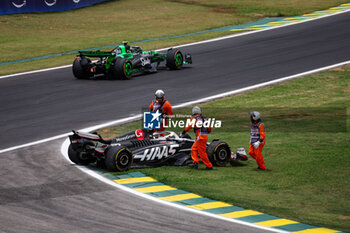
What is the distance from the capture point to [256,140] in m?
15.4

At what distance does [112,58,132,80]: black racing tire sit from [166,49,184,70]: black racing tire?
2537 millimetres

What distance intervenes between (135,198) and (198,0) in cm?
4493

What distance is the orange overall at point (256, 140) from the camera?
49.8 feet

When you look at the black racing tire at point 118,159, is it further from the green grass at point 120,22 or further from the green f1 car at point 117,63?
the green grass at point 120,22

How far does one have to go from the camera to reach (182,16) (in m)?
48.2

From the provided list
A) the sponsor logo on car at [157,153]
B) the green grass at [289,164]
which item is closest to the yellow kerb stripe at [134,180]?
the green grass at [289,164]

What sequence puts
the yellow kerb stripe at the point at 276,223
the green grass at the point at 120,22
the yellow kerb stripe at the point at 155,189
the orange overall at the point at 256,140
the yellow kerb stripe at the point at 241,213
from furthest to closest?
the green grass at the point at 120,22 < the orange overall at the point at 256,140 < the yellow kerb stripe at the point at 155,189 < the yellow kerb stripe at the point at 241,213 < the yellow kerb stripe at the point at 276,223

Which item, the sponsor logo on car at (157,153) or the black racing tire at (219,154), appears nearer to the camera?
the sponsor logo on car at (157,153)

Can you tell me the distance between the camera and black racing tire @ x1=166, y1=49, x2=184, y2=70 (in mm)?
30328

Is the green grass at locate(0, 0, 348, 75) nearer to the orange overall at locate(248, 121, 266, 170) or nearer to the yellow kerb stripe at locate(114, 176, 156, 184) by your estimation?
the yellow kerb stripe at locate(114, 176, 156, 184)

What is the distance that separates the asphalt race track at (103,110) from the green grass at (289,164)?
1646 millimetres

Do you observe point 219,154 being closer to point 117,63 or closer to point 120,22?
point 117,63

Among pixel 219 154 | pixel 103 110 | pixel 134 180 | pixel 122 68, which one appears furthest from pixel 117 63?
pixel 134 180

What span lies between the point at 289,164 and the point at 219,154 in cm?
184
